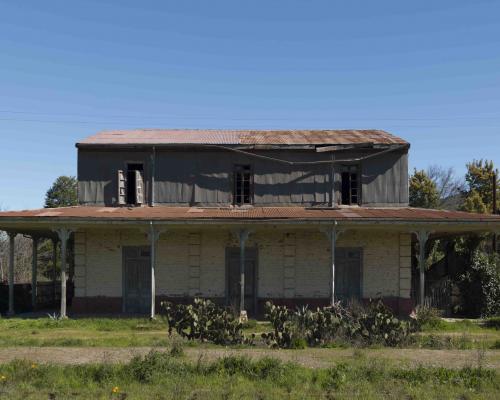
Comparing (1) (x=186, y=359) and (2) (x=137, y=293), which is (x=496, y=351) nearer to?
(1) (x=186, y=359)

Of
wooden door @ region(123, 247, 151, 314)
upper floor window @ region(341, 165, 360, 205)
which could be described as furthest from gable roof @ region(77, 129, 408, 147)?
wooden door @ region(123, 247, 151, 314)

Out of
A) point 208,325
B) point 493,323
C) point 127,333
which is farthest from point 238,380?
point 493,323

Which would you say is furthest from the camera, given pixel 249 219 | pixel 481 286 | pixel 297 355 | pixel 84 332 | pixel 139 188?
pixel 139 188

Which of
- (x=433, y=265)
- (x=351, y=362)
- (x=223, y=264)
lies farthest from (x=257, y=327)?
(x=433, y=265)

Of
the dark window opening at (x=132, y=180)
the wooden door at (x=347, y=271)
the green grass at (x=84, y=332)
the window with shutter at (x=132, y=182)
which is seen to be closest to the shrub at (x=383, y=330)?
the green grass at (x=84, y=332)

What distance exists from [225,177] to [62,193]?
27.2 m

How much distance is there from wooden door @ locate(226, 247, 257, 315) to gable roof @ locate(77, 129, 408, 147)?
4282 mm

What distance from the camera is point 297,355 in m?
9.89

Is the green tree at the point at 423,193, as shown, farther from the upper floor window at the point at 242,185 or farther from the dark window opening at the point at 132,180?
the dark window opening at the point at 132,180

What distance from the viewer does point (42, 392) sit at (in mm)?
7672

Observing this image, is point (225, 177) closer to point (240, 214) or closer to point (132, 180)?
point (240, 214)

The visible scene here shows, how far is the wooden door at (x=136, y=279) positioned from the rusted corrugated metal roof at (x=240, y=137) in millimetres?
4200

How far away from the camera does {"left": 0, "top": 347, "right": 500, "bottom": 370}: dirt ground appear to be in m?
9.32

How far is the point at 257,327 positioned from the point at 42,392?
802cm
